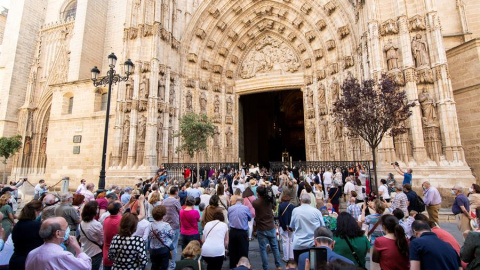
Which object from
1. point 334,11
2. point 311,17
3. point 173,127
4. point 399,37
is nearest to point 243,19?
point 311,17

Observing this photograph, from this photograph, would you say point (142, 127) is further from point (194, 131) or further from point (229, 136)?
point (229, 136)

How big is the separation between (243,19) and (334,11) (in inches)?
275

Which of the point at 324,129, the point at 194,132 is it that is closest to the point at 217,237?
the point at 194,132

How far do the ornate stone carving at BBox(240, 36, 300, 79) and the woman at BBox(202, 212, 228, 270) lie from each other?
17389 millimetres

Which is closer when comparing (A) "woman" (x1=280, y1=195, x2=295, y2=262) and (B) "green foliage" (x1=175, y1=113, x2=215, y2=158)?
(A) "woman" (x1=280, y1=195, x2=295, y2=262)

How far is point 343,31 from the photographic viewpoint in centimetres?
1552

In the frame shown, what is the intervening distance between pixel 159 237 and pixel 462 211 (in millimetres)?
5794

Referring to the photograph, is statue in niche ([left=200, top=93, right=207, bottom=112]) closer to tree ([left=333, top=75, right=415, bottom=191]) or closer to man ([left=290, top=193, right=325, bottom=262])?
tree ([left=333, top=75, right=415, bottom=191])

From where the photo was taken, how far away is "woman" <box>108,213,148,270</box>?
108 inches

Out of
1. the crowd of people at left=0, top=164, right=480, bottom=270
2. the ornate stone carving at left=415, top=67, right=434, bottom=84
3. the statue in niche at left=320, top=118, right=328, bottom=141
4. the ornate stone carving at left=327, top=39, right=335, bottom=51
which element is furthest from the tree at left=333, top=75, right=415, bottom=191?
the ornate stone carving at left=327, top=39, right=335, bottom=51

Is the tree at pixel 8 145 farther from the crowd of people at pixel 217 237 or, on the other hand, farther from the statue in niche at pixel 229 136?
the crowd of people at pixel 217 237

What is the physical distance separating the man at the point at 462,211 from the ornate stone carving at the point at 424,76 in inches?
319

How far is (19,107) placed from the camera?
23.8 meters

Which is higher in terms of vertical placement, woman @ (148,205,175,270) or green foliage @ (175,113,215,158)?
green foliage @ (175,113,215,158)
